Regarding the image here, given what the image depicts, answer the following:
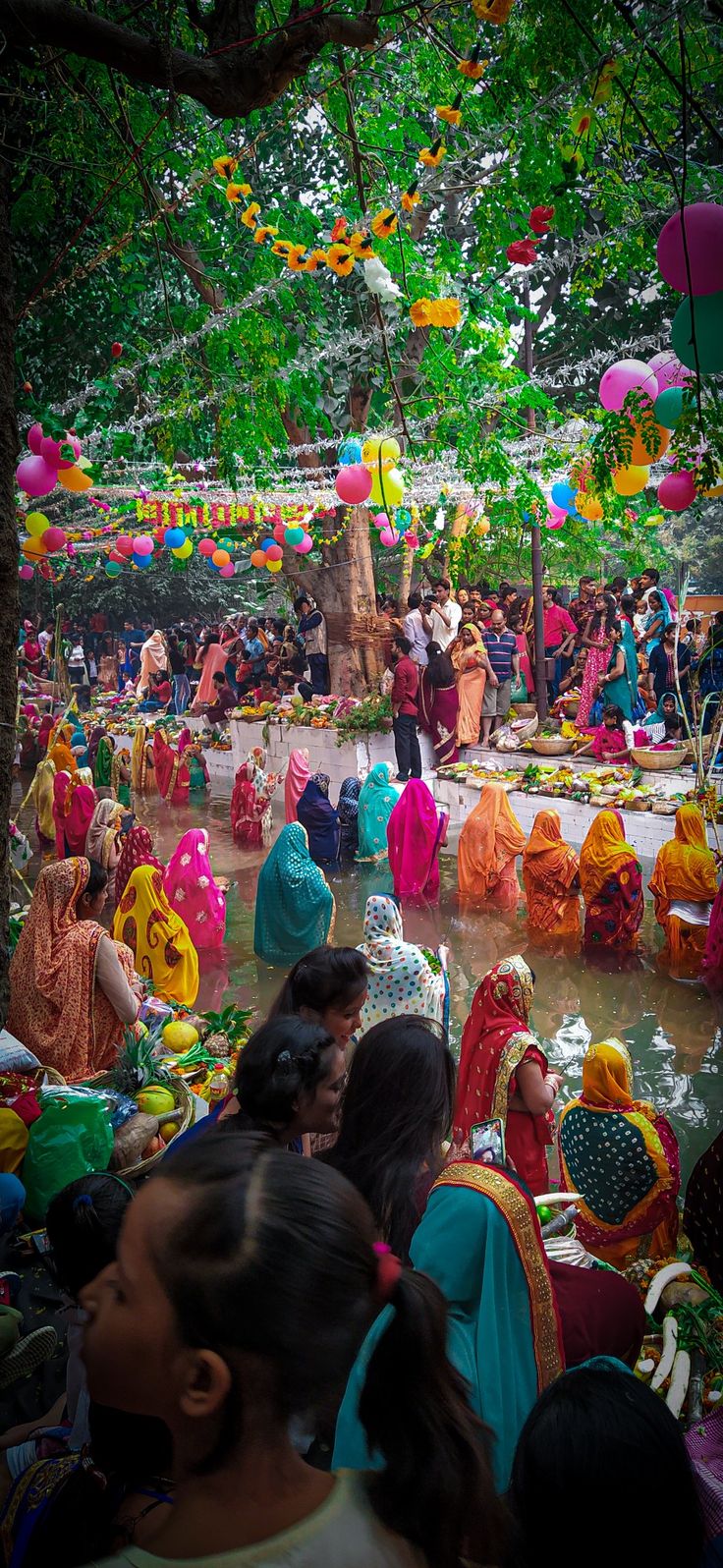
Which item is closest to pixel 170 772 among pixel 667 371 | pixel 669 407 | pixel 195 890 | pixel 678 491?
pixel 195 890

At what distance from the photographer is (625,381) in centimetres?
501

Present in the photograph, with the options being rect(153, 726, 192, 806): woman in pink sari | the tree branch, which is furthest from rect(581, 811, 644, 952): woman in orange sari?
rect(153, 726, 192, 806): woman in pink sari

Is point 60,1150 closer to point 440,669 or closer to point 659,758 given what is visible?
point 659,758

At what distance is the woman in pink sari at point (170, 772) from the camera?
568 inches

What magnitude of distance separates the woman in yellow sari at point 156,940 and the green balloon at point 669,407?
12.4 feet

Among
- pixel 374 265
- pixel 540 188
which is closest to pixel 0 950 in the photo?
pixel 374 265

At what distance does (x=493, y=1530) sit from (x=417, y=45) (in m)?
7.16

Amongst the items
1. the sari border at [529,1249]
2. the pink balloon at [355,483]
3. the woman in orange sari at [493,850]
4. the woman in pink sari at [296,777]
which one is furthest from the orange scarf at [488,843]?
the sari border at [529,1249]

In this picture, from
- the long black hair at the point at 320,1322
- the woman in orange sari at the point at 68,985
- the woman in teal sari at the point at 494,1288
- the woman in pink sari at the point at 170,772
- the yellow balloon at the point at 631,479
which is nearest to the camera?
Result: the long black hair at the point at 320,1322

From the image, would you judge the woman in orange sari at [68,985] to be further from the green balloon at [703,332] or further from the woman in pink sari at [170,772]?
the woman in pink sari at [170,772]

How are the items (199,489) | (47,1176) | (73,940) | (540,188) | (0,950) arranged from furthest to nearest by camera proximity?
(199,489) → (540,188) → (73,940) → (47,1176) → (0,950)

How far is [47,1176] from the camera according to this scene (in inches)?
131

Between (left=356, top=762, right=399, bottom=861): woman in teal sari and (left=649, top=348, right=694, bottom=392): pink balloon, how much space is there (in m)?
4.70

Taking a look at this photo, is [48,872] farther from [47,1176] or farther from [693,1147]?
[693,1147]
